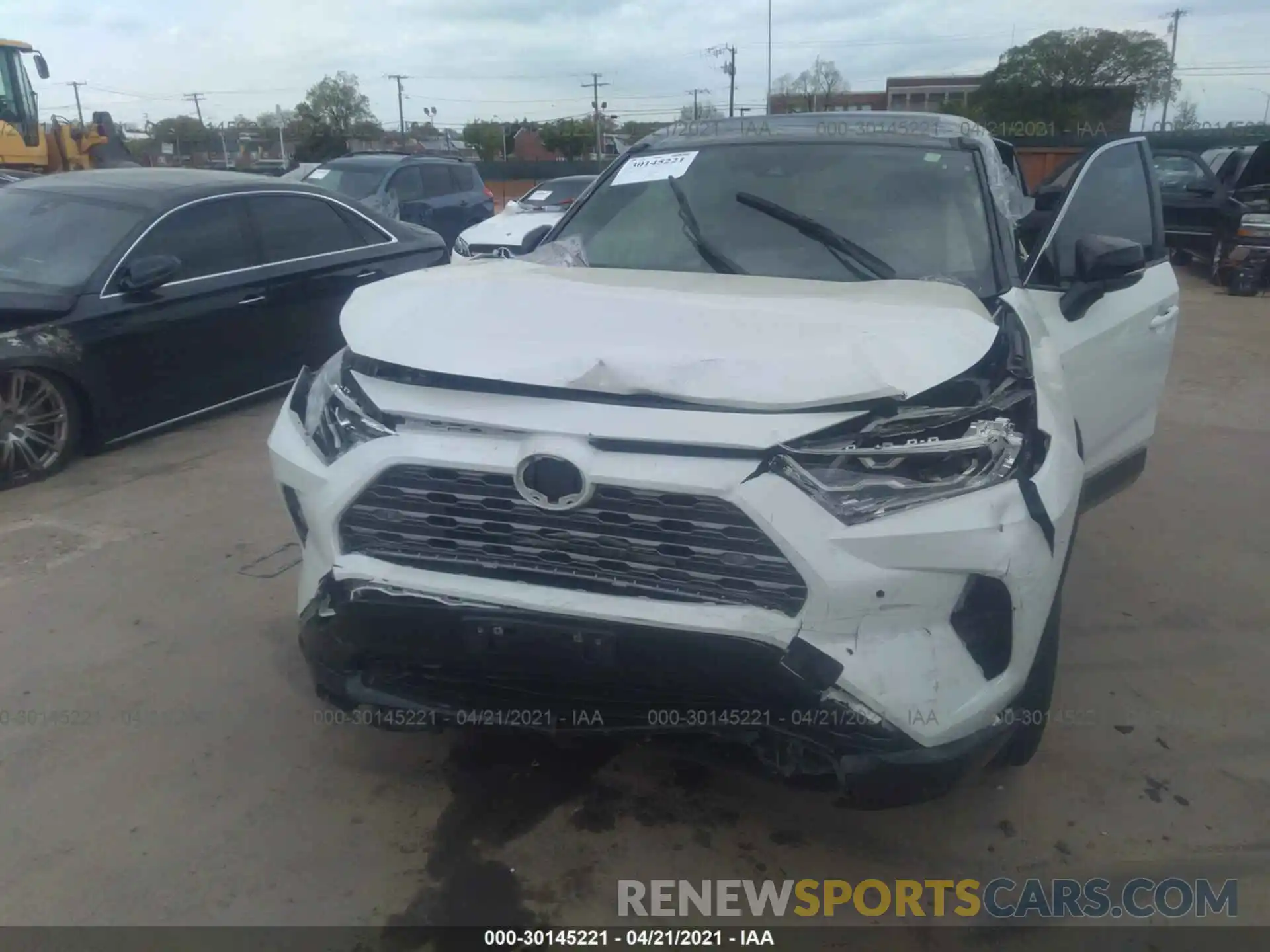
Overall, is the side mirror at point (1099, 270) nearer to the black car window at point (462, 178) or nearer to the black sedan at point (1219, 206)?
the black sedan at point (1219, 206)

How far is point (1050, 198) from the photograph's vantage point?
150 inches

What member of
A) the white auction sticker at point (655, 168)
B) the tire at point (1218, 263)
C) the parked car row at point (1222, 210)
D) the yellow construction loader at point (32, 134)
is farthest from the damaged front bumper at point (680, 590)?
the yellow construction loader at point (32, 134)

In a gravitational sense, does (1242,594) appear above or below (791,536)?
below

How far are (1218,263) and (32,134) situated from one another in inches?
723

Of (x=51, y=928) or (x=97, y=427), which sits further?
(x=97, y=427)

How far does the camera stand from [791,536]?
2.05 metres

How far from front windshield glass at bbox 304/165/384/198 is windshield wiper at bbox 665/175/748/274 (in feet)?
32.9

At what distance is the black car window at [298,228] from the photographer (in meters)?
6.27

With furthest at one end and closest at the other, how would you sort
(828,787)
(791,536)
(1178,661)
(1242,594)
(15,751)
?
(1242,594) < (1178,661) < (15,751) < (828,787) < (791,536)

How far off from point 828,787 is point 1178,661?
1949mm

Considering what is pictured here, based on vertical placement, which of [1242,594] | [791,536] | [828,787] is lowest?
[1242,594]

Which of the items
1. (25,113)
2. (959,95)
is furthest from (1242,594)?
(959,95)

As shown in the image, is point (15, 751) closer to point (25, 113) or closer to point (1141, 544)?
point (1141, 544)

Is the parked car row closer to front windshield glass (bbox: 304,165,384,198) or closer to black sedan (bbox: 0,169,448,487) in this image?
front windshield glass (bbox: 304,165,384,198)
